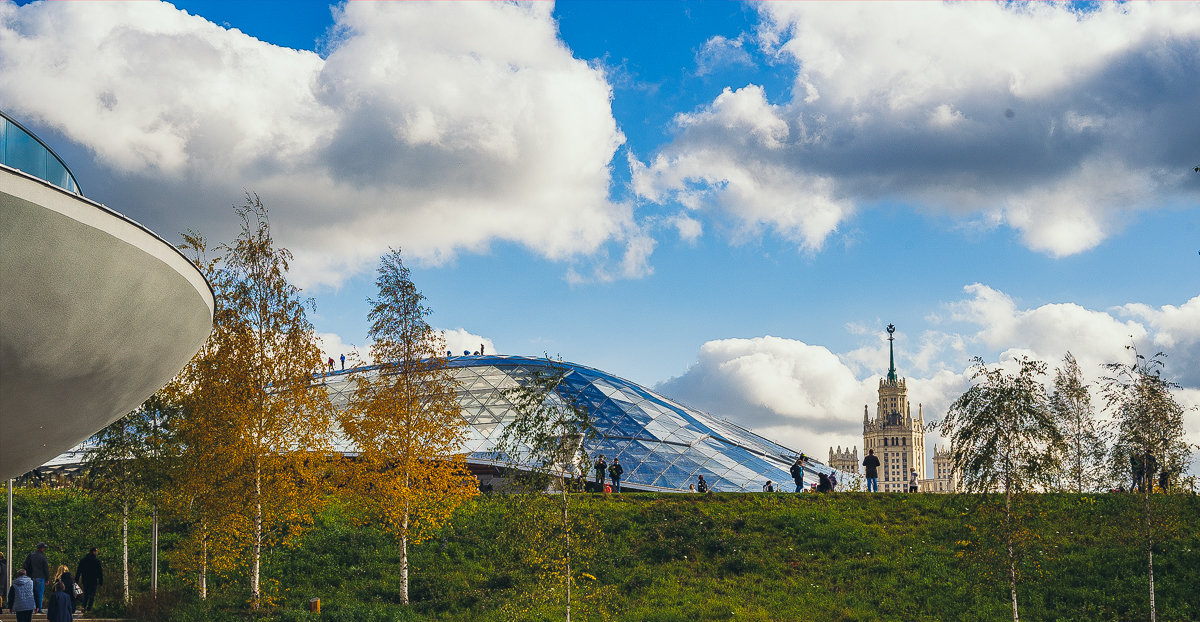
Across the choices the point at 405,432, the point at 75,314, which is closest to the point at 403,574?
the point at 405,432

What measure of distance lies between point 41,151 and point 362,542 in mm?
19275

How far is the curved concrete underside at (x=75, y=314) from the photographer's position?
12633mm

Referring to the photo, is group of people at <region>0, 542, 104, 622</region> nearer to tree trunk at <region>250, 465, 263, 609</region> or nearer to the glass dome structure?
tree trunk at <region>250, 465, 263, 609</region>

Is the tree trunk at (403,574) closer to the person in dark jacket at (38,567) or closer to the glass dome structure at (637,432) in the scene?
the person in dark jacket at (38,567)

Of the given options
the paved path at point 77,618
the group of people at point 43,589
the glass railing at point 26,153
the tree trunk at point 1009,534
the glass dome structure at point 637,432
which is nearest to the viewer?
the glass railing at point 26,153

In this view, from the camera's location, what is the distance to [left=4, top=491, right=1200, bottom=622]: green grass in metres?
25.3

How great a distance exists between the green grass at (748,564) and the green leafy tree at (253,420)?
224cm

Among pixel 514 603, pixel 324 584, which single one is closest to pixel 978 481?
pixel 514 603

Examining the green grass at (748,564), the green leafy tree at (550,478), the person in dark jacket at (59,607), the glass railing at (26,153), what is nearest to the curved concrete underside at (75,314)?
the glass railing at (26,153)

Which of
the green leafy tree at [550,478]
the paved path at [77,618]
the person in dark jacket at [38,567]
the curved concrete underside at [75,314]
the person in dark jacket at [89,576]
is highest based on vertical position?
the curved concrete underside at [75,314]

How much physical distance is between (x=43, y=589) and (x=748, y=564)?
715 inches

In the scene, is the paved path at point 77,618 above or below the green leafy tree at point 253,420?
below

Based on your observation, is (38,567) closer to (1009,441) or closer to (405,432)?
(405,432)

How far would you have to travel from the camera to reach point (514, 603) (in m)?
26.1
